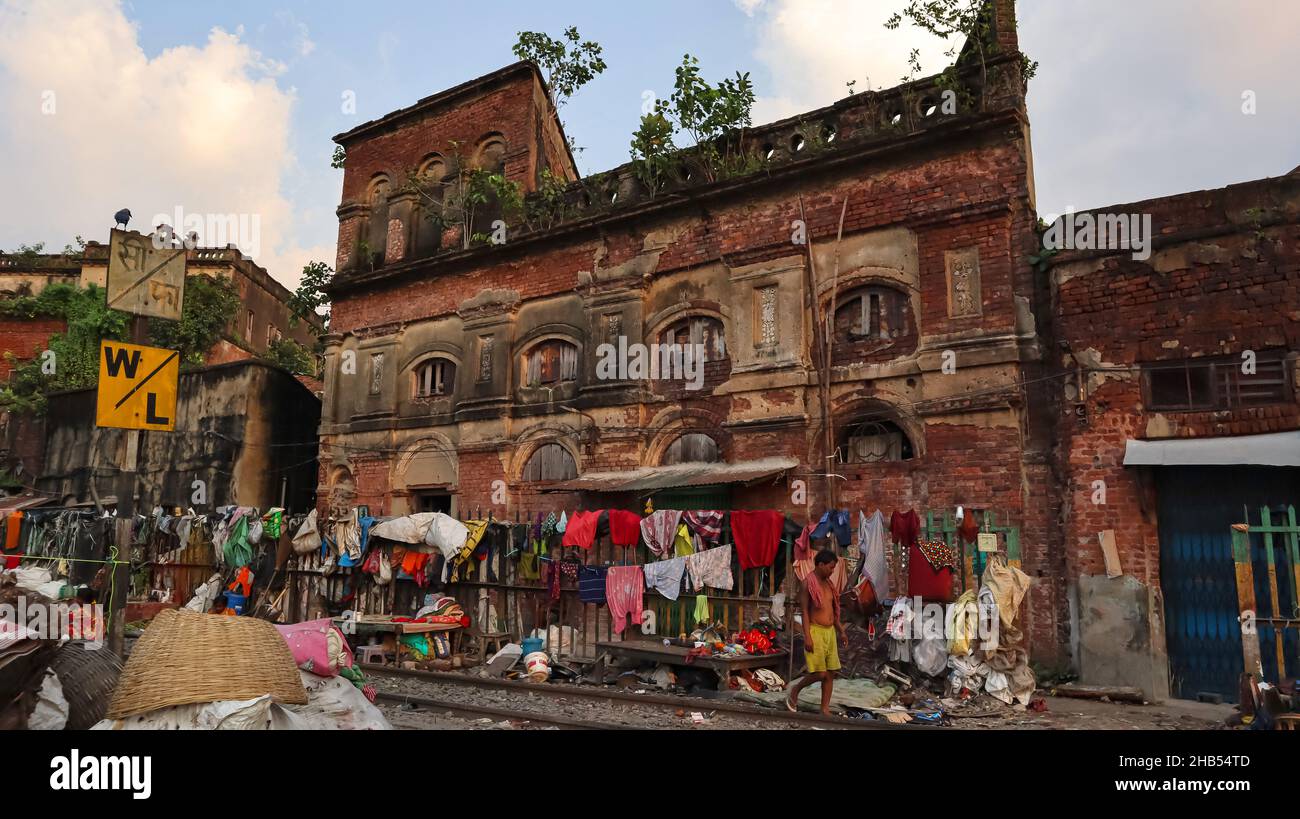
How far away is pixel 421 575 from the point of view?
12984mm

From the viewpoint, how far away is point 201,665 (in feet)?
15.8

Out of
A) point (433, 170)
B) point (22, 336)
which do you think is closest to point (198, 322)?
point (22, 336)

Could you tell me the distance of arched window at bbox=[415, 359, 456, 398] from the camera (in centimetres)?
1628

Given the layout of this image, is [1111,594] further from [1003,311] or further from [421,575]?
[421,575]

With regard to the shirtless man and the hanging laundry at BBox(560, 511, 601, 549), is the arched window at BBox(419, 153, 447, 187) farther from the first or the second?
the shirtless man

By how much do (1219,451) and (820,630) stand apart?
4.94m

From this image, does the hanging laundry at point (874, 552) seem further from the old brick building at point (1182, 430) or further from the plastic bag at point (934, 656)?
the old brick building at point (1182, 430)

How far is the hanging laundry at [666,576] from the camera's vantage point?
35.7ft

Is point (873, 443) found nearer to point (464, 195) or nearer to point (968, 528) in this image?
point (968, 528)

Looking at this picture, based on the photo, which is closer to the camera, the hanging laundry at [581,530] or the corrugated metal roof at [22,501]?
the hanging laundry at [581,530]

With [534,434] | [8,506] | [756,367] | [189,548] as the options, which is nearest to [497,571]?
[534,434]

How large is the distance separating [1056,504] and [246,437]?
1669cm

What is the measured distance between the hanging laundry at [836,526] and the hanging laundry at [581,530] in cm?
324

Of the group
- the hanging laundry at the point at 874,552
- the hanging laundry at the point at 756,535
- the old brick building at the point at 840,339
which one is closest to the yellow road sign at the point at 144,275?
the old brick building at the point at 840,339
